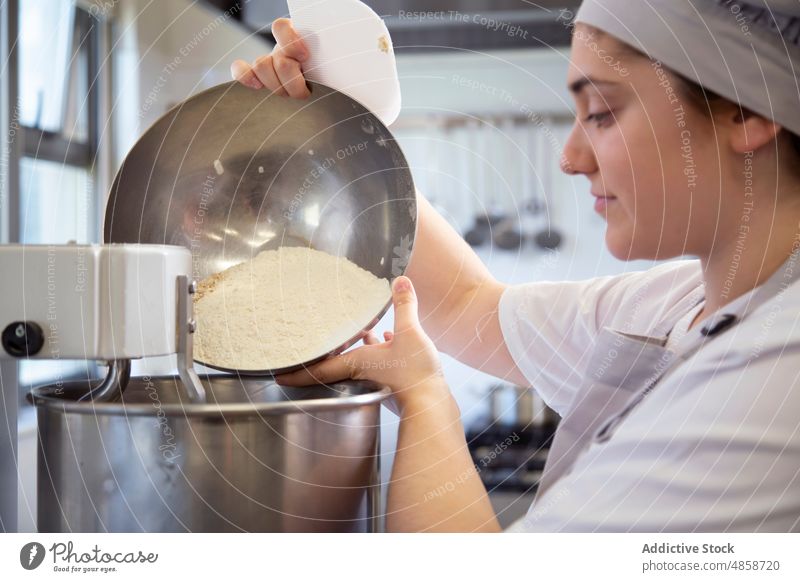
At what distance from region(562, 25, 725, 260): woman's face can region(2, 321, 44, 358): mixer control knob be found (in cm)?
35

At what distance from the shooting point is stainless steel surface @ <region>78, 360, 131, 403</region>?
1.39 feet

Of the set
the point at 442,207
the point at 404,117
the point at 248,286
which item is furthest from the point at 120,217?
the point at 442,207

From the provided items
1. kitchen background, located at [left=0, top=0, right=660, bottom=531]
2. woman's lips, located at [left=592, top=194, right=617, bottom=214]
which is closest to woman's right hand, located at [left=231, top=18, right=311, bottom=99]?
kitchen background, located at [left=0, top=0, right=660, bottom=531]

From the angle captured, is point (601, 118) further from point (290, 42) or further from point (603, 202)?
point (290, 42)

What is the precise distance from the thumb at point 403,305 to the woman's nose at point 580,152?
14cm

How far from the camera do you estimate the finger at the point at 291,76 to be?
0.52 metres

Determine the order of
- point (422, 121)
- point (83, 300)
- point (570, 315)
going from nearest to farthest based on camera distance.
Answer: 1. point (83, 300)
2. point (570, 315)
3. point (422, 121)

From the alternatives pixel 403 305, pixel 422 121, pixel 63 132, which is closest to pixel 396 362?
pixel 403 305

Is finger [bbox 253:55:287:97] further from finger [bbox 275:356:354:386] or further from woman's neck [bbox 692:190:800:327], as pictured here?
woman's neck [bbox 692:190:800:327]

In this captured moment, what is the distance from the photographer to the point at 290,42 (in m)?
0.52

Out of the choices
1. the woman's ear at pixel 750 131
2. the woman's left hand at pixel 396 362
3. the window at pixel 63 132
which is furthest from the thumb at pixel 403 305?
the window at pixel 63 132

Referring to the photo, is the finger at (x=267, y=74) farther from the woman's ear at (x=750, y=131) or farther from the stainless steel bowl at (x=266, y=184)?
the woman's ear at (x=750, y=131)

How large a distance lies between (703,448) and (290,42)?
0.37m
